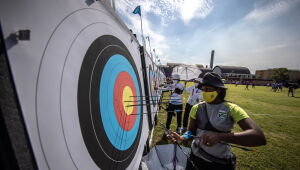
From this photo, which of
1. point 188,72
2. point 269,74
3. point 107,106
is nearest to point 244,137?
point 107,106

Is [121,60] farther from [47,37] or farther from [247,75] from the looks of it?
[247,75]

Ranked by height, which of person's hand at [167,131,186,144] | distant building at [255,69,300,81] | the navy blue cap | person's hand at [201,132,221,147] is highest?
distant building at [255,69,300,81]

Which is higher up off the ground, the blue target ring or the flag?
the flag

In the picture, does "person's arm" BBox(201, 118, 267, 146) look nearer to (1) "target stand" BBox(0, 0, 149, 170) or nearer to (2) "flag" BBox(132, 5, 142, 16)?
(1) "target stand" BBox(0, 0, 149, 170)

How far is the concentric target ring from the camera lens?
101cm

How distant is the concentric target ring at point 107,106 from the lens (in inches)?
39.8

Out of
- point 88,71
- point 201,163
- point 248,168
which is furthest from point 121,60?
point 248,168

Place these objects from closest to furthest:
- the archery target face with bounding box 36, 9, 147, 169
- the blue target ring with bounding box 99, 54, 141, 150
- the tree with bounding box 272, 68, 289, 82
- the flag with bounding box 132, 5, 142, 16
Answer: the archery target face with bounding box 36, 9, 147, 169 → the blue target ring with bounding box 99, 54, 141, 150 → the flag with bounding box 132, 5, 142, 16 → the tree with bounding box 272, 68, 289, 82

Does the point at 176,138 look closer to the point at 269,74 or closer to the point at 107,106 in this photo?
the point at 107,106

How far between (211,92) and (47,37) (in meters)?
1.44

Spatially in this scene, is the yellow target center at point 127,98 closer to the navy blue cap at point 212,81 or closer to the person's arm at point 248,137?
the navy blue cap at point 212,81

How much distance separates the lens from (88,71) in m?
1.07

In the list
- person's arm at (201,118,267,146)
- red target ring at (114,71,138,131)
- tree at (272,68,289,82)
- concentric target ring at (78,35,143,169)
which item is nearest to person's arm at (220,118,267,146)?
person's arm at (201,118,267,146)

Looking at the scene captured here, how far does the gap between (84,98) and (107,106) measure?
1.23ft
